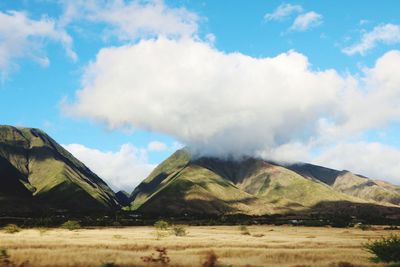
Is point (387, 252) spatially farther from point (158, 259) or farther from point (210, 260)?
point (158, 259)

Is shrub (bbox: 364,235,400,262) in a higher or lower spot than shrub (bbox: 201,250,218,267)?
higher

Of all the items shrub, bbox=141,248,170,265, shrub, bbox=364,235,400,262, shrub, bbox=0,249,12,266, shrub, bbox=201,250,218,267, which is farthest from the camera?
shrub, bbox=364,235,400,262

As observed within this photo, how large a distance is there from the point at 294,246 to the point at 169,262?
1132 inches

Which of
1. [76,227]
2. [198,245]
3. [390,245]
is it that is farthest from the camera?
[76,227]

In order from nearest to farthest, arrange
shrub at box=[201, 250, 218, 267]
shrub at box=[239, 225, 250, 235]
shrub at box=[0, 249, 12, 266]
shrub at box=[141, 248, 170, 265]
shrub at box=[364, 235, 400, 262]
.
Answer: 1. shrub at box=[0, 249, 12, 266]
2. shrub at box=[201, 250, 218, 267]
3. shrub at box=[141, 248, 170, 265]
4. shrub at box=[364, 235, 400, 262]
5. shrub at box=[239, 225, 250, 235]

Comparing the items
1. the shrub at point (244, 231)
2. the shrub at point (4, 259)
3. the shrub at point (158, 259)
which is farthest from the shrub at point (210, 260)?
the shrub at point (244, 231)

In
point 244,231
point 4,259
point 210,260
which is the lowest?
point 4,259

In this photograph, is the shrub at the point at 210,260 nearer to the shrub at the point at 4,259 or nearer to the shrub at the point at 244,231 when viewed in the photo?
the shrub at the point at 4,259

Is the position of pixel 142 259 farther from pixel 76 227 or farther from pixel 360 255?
pixel 76 227

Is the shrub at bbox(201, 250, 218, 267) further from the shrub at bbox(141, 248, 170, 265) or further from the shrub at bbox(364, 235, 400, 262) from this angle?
the shrub at bbox(364, 235, 400, 262)

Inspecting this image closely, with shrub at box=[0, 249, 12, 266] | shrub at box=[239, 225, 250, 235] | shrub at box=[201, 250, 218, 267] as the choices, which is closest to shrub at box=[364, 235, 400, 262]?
shrub at box=[201, 250, 218, 267]

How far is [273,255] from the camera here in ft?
175

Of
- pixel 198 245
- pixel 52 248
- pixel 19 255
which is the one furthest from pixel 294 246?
pixel 19 255

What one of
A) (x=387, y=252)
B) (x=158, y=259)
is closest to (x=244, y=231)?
(x=387, y=252)
